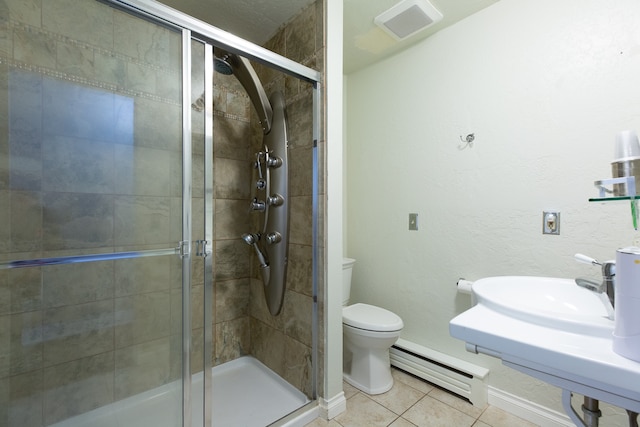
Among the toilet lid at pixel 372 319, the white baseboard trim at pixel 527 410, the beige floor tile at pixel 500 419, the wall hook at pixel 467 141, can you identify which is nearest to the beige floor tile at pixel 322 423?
the toilet lid at pixel 372 319

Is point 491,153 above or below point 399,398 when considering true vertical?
above

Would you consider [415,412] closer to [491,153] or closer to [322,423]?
[322,423]

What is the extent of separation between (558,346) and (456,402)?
1364 millimetres

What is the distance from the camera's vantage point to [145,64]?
113cm

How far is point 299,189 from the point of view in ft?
5.65

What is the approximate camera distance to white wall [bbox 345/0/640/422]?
1.36 m

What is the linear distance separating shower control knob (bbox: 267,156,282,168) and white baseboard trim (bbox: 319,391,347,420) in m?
1.42

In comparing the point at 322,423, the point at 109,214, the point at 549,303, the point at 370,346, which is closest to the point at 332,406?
the point at 322,423

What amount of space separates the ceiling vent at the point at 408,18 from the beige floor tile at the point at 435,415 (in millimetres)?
2363

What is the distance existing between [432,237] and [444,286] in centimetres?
34

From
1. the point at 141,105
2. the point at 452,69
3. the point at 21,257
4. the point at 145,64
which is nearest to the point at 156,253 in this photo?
the point at 21,257

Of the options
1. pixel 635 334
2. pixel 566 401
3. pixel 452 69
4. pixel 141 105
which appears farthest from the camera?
pixel 452 69

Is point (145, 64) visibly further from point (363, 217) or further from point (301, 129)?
point (363, 217)

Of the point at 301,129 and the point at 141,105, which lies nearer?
the point at 141,105
